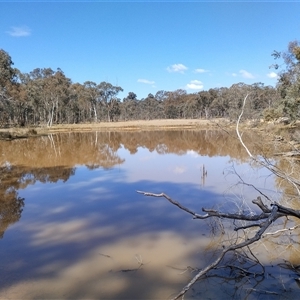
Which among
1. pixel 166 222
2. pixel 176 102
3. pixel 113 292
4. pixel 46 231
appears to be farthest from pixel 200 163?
pixel 176 102

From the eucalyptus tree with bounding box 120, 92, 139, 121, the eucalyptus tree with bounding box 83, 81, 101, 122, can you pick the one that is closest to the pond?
the eucalyptus tree with bounding box 83, 81, 101, 122

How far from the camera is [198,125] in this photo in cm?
4722

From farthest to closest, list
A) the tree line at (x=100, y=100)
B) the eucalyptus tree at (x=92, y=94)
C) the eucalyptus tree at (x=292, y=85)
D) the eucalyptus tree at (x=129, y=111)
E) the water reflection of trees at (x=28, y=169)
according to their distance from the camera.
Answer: the eucalyptus tree at (x=129, y=111) < the eucalyptus tree at (x=92, y=94) < the tree line at (x=100, y=100) < the eucalyptus tree at (x=292, y=85) < the water reflection of trees at (x=28, y=169)

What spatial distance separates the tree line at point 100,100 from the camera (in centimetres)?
2334

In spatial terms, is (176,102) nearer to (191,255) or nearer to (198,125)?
(198,125)

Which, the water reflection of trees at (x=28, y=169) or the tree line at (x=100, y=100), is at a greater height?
the tree line at (x=100, y=100)

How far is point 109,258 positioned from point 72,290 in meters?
0.90

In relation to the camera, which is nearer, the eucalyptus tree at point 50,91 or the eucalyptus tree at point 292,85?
the eucalyptus tree at point 292,85

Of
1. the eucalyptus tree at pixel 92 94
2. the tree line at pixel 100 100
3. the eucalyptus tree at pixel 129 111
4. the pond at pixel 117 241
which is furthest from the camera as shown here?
the eucalyptus tree at pixel 129 111

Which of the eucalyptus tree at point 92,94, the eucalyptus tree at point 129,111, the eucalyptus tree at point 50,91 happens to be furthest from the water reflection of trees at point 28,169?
the eucalyptus tree at point 129,111

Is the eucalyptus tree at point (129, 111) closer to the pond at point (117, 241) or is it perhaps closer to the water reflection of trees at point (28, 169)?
Result: the water reflection of trees at point (28, 169)

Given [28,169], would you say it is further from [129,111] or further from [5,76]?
[129,111]

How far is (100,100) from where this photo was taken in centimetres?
5941

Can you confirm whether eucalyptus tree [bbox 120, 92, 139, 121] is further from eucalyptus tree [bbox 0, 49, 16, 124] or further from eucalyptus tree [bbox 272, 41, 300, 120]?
eucalyptus tree [bbox 272, 41, 300, 120]
